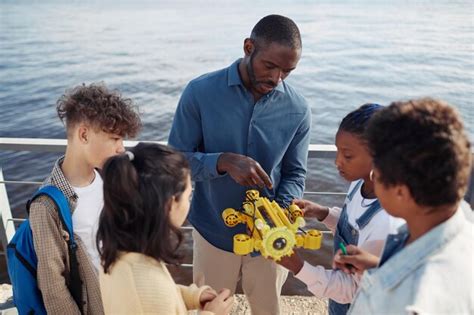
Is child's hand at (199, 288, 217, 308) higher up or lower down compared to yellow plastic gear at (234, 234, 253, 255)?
lower down

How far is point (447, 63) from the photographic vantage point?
18734 millimetres

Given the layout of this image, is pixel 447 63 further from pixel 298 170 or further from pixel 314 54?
pixel 298 170

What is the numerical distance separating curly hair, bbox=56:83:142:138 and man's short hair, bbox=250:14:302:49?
60 cm

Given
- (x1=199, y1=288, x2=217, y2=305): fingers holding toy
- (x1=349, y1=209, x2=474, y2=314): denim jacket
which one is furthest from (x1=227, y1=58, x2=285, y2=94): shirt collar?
(x1=349, y1=209, x2=474, y2=314): denim jacket

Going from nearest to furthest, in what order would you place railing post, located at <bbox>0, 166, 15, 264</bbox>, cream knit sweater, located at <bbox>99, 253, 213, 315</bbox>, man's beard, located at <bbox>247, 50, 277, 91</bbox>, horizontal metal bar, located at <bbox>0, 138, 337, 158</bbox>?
cream knit sweater, located at <bbox>99, 253, 213, 315</bbox>
man's beard, located at <bbox>247, 50, 277, 91</bbox>
horizontal metal bar, located at <bbox>0, 138, 337, 158</bbox>
railing post, located at <bbox>0, 166, 15, 264</bbox>

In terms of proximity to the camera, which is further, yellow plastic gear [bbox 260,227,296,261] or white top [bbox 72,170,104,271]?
white top [bbox 72,170,104,271]

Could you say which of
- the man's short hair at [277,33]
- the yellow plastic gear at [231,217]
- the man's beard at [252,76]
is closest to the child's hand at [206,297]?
the yellow plastic gear at [231,217]

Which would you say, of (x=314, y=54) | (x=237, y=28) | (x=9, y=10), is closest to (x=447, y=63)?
(x=314, y=54)


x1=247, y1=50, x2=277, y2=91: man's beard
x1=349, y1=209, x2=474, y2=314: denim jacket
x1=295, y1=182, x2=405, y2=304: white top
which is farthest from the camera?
x1=247, y1=50, x2=277, y2=91: man's beard

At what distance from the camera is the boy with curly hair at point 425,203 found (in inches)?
43.1

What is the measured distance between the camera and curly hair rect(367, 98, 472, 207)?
1.12 m

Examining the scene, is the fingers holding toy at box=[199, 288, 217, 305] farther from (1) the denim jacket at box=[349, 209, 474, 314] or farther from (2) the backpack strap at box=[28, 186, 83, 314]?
(1) the denim jacket at box=[349, 209, 474, 314]

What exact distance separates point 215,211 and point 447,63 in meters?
18.8

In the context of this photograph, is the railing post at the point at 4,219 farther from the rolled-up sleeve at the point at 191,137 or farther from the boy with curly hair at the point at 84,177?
the rolled-up sleeve at the point at 191,137
